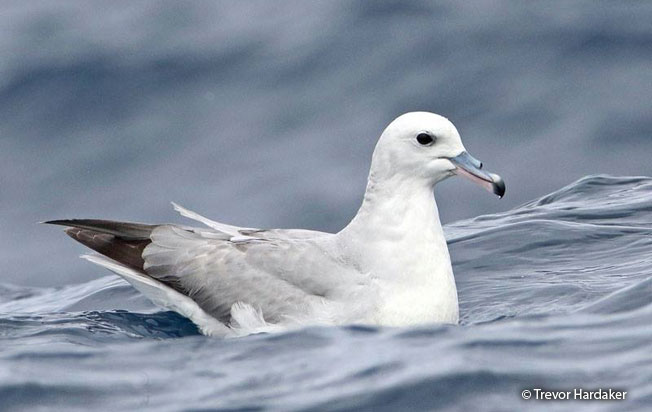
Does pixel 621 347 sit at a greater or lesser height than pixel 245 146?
lesser

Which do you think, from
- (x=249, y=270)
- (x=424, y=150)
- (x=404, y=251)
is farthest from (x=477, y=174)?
(x=249, y=270)

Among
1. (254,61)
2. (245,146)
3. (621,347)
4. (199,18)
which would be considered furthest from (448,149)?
(199,18)

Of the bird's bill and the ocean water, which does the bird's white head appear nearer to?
the bird's bill

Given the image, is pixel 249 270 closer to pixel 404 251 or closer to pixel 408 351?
pixel 404 251

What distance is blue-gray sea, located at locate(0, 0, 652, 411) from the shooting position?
8.37 meters

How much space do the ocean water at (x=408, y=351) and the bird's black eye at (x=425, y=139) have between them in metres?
1.00

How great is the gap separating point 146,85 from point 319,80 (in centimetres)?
149

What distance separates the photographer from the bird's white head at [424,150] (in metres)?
7.04

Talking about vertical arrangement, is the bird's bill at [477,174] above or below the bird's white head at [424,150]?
below

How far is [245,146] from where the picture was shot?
1090cm

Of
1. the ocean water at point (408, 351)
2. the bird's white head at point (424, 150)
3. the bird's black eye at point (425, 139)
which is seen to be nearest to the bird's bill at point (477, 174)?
the bird's white head at point (424, 150)

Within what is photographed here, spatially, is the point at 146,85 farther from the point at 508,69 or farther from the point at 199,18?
the point at 508,69

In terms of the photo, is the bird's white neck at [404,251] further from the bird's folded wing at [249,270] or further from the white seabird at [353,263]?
the bird's folded wing at [249,270]

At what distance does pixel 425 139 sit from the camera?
278 inches
